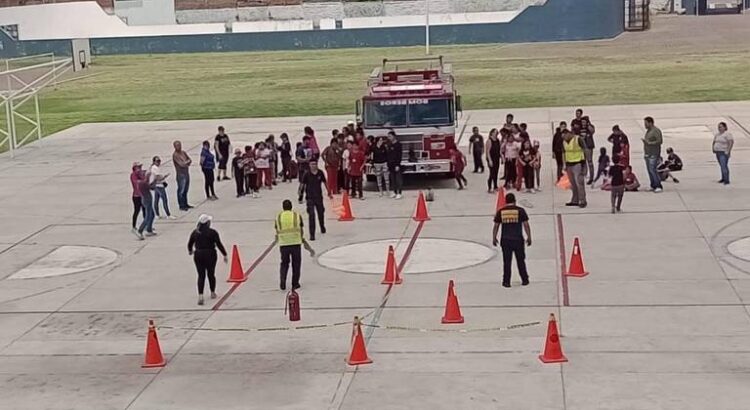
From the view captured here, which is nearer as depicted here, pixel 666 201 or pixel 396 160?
pixel 666 201

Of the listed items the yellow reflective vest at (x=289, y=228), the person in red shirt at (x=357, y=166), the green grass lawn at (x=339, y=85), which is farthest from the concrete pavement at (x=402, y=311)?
the green grass lawn at (x=339, y=85)

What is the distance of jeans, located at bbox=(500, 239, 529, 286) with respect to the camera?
1564 cm

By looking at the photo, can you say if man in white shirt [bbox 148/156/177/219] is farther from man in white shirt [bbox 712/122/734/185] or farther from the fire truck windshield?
man in white shirt [bbox 712/122/734/185]

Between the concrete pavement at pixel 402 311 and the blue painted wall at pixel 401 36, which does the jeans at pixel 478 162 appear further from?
the blue painted wall at pixel 401 36

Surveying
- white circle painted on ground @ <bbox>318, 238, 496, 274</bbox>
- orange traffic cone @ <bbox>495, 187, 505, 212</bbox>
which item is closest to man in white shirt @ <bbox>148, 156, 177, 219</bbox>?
white circle painted on ground @ <bbox>318, 238, 496, 274</bbox>

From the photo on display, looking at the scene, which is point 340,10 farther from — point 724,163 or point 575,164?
point 575,164

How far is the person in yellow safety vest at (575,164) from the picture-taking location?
21.8 meters

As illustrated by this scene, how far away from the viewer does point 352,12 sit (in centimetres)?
9912

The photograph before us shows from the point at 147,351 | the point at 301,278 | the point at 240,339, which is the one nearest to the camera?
the point at 147,351

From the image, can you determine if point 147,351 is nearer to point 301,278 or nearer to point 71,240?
point 301,278

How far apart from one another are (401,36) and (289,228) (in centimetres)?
7003

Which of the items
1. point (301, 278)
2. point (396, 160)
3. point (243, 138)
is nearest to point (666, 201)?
point (396, 160)

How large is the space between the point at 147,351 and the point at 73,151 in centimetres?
2399

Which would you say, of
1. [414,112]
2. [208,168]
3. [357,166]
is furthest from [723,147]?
[208,168]
